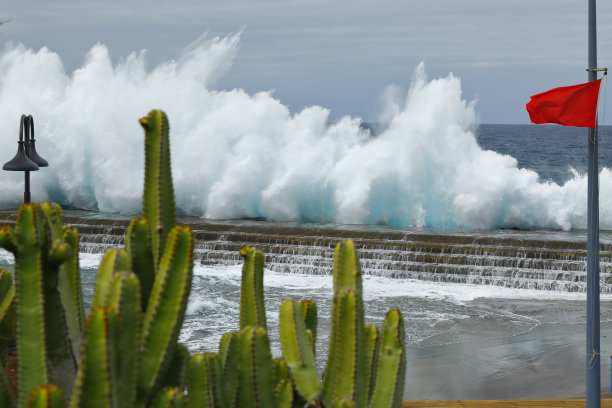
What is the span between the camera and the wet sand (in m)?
8.98

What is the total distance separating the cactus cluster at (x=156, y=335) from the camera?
7.80ft

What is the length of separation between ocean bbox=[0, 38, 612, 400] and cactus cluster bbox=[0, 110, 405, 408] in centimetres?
576

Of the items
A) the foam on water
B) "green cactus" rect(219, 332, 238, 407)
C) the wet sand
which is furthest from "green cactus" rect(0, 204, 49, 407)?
the foam on water

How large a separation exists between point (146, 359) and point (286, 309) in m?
0.76

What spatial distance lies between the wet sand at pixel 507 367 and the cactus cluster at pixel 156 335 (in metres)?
5.71

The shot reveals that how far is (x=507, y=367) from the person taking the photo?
32.9ft

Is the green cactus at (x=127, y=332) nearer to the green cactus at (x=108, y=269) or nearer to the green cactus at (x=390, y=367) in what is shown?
the green cactus at (x=108, y=269)

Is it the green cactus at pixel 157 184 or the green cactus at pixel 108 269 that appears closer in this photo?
the green cactus at pixel 108 269

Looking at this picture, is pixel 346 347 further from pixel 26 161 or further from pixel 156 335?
pixel 26 161

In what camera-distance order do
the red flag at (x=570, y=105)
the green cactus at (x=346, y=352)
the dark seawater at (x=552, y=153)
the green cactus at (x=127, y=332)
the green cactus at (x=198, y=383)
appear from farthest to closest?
the dark seawater at (x=552, y=153) → the red flag at (x=570, y=105) → the green cactus at (x=346, y=352) → the green cactus at (x=198, y=383) → the green cactus at (x=127, y=332)

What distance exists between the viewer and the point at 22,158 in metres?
8.54

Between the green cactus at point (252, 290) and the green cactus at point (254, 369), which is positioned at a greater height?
the green cactus at point (252, 290)

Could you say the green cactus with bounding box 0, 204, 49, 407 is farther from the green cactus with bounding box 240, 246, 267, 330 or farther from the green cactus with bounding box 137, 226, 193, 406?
the green cactus with bounding box 240, 246, 267, 330

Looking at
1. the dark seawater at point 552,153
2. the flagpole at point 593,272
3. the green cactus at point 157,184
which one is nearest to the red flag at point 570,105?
the flagpole at point 593,272
